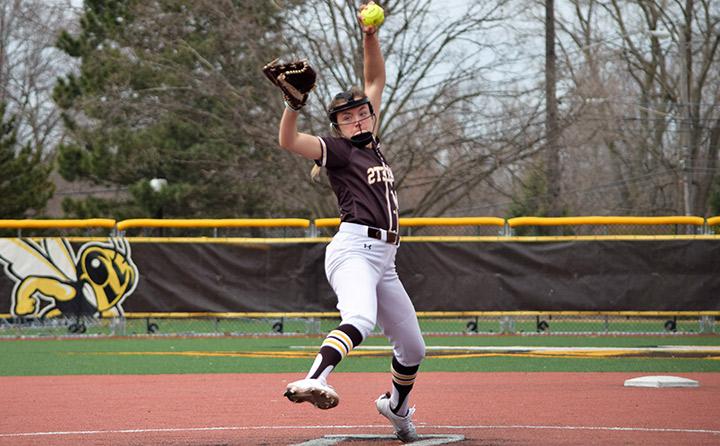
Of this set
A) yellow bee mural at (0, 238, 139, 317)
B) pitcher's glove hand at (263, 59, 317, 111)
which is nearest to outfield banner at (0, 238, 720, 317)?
yellow bee mural at (0, 238, 139, 317)

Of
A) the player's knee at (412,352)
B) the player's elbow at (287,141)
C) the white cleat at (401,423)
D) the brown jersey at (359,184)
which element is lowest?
the white cleat at (401,423)

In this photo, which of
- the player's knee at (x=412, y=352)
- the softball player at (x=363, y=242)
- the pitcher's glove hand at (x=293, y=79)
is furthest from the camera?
the player's knee at (x=412, y=352)

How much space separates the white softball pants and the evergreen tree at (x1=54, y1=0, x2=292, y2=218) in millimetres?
20080

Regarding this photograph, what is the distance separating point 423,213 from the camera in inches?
1123

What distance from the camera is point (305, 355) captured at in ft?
49.5

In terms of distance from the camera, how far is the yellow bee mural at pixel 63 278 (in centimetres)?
1906

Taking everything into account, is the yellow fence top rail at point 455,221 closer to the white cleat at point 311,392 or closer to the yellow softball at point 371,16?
the yellow softball at point 371,16

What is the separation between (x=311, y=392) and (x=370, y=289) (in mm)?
917

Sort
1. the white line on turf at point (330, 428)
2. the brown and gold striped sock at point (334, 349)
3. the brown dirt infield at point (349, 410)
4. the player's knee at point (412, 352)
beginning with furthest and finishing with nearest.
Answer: the white line on turf at point (330, 428) < the brown dirt infield at point (349, 410) < the player's knee at point (412, 352) < the brown and gold striped sock at point (334, 349)

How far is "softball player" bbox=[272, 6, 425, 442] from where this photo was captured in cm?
630

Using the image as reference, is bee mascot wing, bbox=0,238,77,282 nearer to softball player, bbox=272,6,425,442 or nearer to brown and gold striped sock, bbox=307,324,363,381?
softball player, bbox=272,6,425,442

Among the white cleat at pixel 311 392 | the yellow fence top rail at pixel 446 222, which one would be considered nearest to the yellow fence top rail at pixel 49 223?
the yellow fence top rail at pixel 446 222

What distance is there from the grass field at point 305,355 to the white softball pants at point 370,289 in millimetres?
6195

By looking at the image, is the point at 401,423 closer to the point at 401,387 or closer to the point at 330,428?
the point at 401,387
